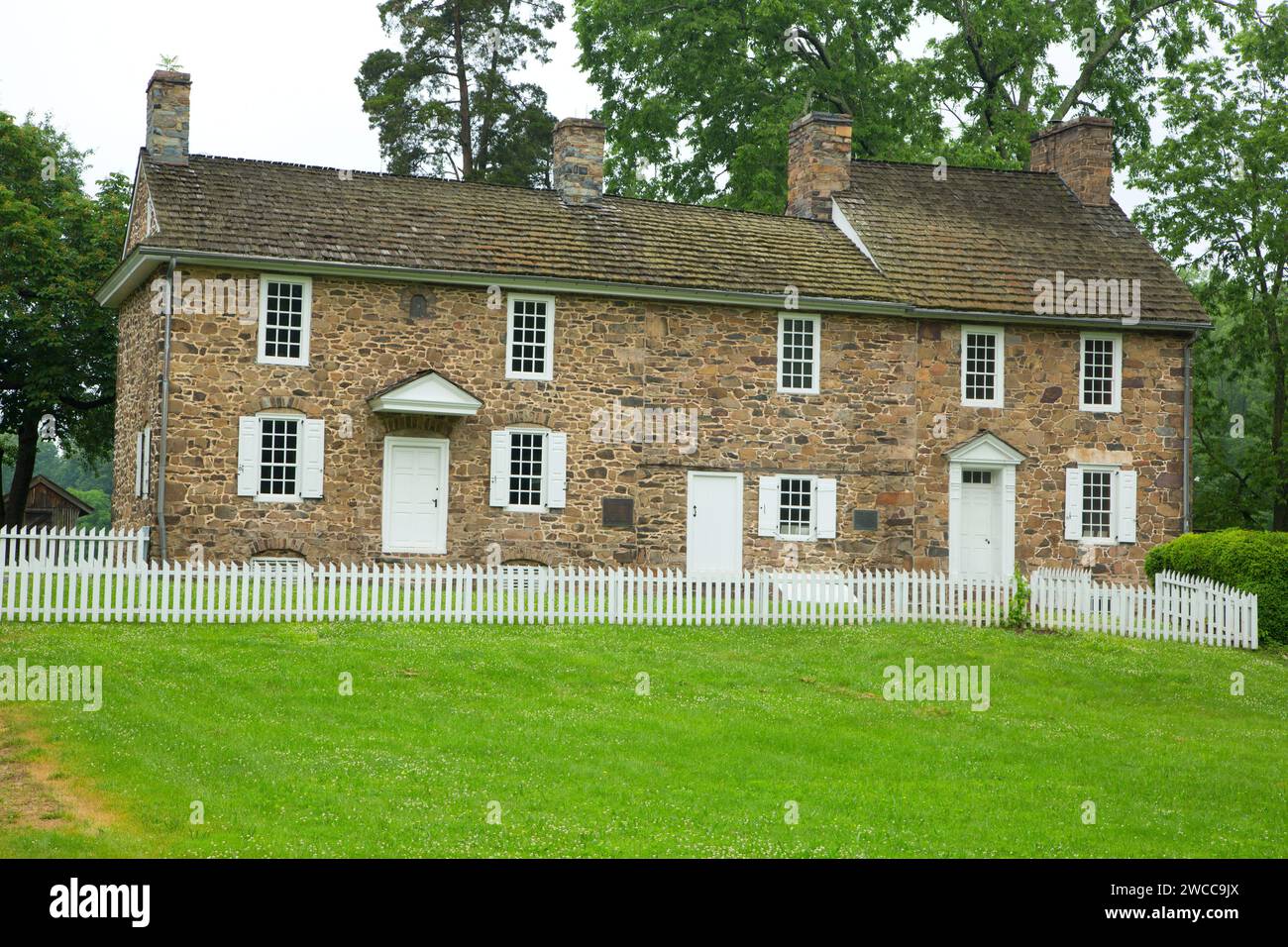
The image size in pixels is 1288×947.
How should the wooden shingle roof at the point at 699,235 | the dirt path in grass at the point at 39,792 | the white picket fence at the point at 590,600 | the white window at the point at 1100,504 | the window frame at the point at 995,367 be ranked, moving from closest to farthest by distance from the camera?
1. the dirt path in grass at the point at 39,792
2. the white picket fence at the point at 590,600
3. the wooden shingle roof at the point at 699,235
4. the window frame at the point at 995,367
5. the white window at the point at 1100,504

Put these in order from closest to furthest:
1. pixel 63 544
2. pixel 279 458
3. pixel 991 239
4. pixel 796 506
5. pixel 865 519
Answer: pixel 63 544 → pixel 279 458 → pixel 796 506 → pixel 865 519 → pixel 991 239

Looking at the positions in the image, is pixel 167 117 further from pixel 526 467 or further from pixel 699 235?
pixel 699 235

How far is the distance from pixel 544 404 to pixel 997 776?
1462 centimetres

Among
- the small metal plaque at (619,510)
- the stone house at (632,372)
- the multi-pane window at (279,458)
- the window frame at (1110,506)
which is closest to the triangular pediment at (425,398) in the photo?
the stone house at (632,372)

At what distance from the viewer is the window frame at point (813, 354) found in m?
27.1

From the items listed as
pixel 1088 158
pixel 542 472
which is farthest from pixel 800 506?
pixel 1088 158

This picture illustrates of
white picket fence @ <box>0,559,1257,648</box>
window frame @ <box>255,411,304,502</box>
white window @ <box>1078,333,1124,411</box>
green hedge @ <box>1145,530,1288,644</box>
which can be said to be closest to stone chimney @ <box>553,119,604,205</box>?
window frame @ <box>255,411,304,502</box>

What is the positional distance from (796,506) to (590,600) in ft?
27.0

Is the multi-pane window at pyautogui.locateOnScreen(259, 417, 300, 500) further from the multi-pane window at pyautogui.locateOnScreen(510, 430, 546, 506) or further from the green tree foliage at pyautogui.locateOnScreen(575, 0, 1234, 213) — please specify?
the green tree foliage at pyautogui.locateOnScreen(575, 0, 1234, 213)

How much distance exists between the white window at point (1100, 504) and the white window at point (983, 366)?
6.97ft

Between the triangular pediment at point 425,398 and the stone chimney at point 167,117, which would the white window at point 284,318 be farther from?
the stone chimney at point 167,117

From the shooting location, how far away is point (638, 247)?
89.2 ft

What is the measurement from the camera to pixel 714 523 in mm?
26531
